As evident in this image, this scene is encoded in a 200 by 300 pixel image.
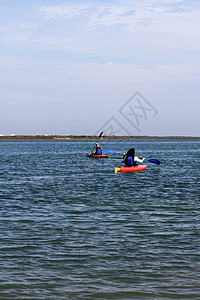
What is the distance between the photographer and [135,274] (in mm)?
10391

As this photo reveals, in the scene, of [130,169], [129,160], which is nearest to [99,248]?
[130,169]

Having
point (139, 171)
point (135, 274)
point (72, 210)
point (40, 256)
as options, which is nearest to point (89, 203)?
point (72, 210)

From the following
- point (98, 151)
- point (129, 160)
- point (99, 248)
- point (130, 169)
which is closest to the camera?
point (99, 248)

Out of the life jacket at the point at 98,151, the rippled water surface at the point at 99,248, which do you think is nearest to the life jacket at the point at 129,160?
the rippled water surface at the point at 99,248

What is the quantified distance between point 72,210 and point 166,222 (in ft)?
16.0

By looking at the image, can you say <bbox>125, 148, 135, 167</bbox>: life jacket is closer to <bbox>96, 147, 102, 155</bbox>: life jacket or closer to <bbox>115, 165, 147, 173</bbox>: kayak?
<bbox>115, 165, 147, 173</bbox>: kayak

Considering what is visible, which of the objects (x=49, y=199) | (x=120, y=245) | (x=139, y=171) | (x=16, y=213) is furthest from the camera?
(x=139, y=171)

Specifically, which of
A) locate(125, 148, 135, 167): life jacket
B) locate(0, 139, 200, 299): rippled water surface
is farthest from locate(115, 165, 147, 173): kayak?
locate(0, 139, 200, 299): rippled water surface

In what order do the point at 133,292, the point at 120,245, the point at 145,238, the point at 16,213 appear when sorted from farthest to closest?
1. the point at 16,213
2. the point at 145,238
3. the point at 120,245
4. the point at 133,292

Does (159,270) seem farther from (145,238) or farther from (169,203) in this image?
(169,203)

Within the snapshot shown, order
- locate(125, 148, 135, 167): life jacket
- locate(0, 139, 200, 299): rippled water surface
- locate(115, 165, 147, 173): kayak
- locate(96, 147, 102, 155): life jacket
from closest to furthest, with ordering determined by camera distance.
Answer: locate(0, 139, 200, 299): rippled water surface
locate(115, 165, 147, 173): kayak
locate(125, 148, 135, 167): life jacket
locate(96, 147, 102, 155): life jacket

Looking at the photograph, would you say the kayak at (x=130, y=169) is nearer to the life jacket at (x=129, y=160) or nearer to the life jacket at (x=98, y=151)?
the life jacket at (x=129, y=160)

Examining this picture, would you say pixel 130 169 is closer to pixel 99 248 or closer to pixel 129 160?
pixel 129 160

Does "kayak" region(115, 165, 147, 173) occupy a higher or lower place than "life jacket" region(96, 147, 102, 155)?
lower
